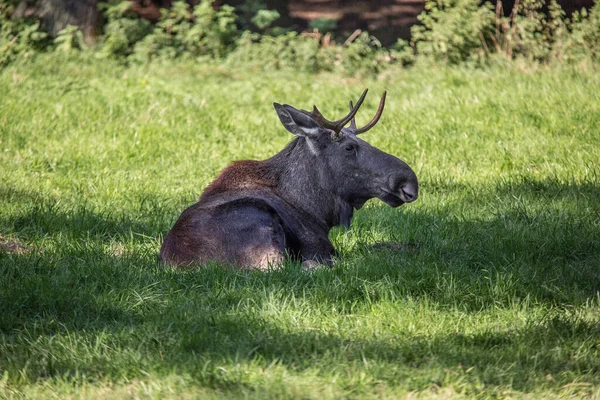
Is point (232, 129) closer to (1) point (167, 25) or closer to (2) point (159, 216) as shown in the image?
(2) point (159, 216)

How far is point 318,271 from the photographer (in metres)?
6.22

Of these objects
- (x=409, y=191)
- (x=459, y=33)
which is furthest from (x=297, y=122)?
(x=459, y=33)

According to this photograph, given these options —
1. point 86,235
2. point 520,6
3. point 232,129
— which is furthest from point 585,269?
point 520,6

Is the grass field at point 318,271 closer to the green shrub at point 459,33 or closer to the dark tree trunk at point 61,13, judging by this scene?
the green shrub at point 459,33

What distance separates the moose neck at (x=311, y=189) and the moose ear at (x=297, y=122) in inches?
5.5

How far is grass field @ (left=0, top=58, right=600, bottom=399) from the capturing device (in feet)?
15.6

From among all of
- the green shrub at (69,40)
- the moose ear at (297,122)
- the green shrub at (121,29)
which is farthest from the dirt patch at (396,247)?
the green shrub at (69,40)

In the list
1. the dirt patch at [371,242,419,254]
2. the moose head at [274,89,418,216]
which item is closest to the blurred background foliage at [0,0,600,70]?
the dirt patch at [371,242,419,254]

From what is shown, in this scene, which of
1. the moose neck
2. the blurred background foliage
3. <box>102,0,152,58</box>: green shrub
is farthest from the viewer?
<box>102,0,152,58</box>: green shrub

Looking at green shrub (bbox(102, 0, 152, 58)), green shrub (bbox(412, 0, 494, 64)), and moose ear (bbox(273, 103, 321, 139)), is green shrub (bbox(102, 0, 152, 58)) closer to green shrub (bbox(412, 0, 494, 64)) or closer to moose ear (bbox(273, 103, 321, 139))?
green shrub (bbox(412, 0, 494, 64))

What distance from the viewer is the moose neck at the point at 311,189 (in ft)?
22.9

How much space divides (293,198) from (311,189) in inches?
6.5

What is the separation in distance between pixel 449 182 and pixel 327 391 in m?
4.98

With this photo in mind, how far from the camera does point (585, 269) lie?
6449 millimetres
